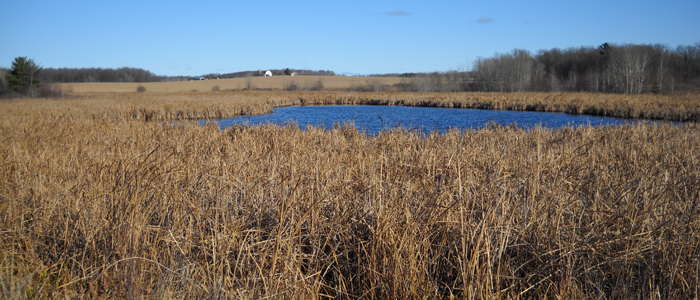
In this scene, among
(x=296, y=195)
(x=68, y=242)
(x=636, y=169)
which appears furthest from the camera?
(x=636, y=169)

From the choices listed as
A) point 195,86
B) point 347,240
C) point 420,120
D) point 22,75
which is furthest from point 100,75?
point 347,240

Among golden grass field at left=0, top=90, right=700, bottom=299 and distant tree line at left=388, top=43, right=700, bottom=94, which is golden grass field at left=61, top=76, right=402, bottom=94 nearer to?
distant tree line at left=388, top=43, right=700, bottom=94

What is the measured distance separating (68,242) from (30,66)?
44894 mm

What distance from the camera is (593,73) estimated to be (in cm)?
4953

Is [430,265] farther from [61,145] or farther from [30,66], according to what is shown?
[30,66]

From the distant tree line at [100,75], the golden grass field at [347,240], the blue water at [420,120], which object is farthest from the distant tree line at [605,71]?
the distant tree line at [100,75]

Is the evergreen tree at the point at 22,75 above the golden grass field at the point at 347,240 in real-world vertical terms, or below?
above

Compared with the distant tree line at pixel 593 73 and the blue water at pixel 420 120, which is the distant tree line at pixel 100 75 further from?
the blue water at pixel 420 120

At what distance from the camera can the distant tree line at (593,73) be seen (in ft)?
141

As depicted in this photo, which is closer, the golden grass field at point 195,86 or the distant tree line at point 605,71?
the distant tree line at point 605,71

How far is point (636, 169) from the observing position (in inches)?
193

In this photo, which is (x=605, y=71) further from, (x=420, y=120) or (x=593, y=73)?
(x=420, y=120)

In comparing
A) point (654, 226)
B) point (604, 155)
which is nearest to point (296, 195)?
point (654, 226)

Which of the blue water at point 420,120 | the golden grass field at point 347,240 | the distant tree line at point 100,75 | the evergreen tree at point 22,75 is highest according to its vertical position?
the distant tree line at point 100,75
